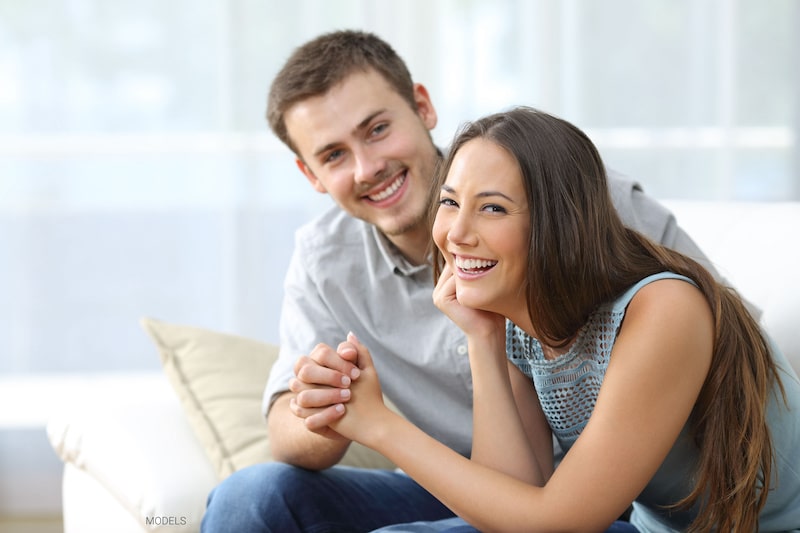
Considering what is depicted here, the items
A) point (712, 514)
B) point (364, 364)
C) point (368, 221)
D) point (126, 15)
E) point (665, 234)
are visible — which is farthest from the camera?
point (126, 15)

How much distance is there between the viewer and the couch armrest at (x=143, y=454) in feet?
5.55

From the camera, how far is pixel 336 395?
1414mm

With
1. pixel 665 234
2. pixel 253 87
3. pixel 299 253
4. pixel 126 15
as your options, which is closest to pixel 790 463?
pixel 665 234

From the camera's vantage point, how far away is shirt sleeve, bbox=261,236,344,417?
1776 millimetres

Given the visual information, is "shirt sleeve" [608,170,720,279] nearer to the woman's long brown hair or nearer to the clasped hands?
the woman's long brown hair

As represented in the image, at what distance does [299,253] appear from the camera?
1912 millimetres

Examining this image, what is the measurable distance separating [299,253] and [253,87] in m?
1.12

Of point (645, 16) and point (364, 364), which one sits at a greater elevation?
point (645, 16)

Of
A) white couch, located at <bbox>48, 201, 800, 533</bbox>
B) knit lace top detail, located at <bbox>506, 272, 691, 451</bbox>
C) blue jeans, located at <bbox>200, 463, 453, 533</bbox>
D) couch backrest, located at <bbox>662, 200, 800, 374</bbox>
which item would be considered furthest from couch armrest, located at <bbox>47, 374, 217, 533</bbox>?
couch backrest, located at <bbox>662, 200, 800, 374</bbox>

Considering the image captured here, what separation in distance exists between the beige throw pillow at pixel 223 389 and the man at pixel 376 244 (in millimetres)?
147

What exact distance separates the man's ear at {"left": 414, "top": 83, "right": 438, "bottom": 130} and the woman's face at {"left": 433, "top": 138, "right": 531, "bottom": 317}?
2.05 feet

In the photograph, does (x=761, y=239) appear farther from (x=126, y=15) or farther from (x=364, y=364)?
(x=126, y=15)

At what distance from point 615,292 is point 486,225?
205 millimetres

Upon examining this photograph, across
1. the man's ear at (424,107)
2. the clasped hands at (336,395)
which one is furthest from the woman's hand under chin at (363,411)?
the man's ear at (424,107)
